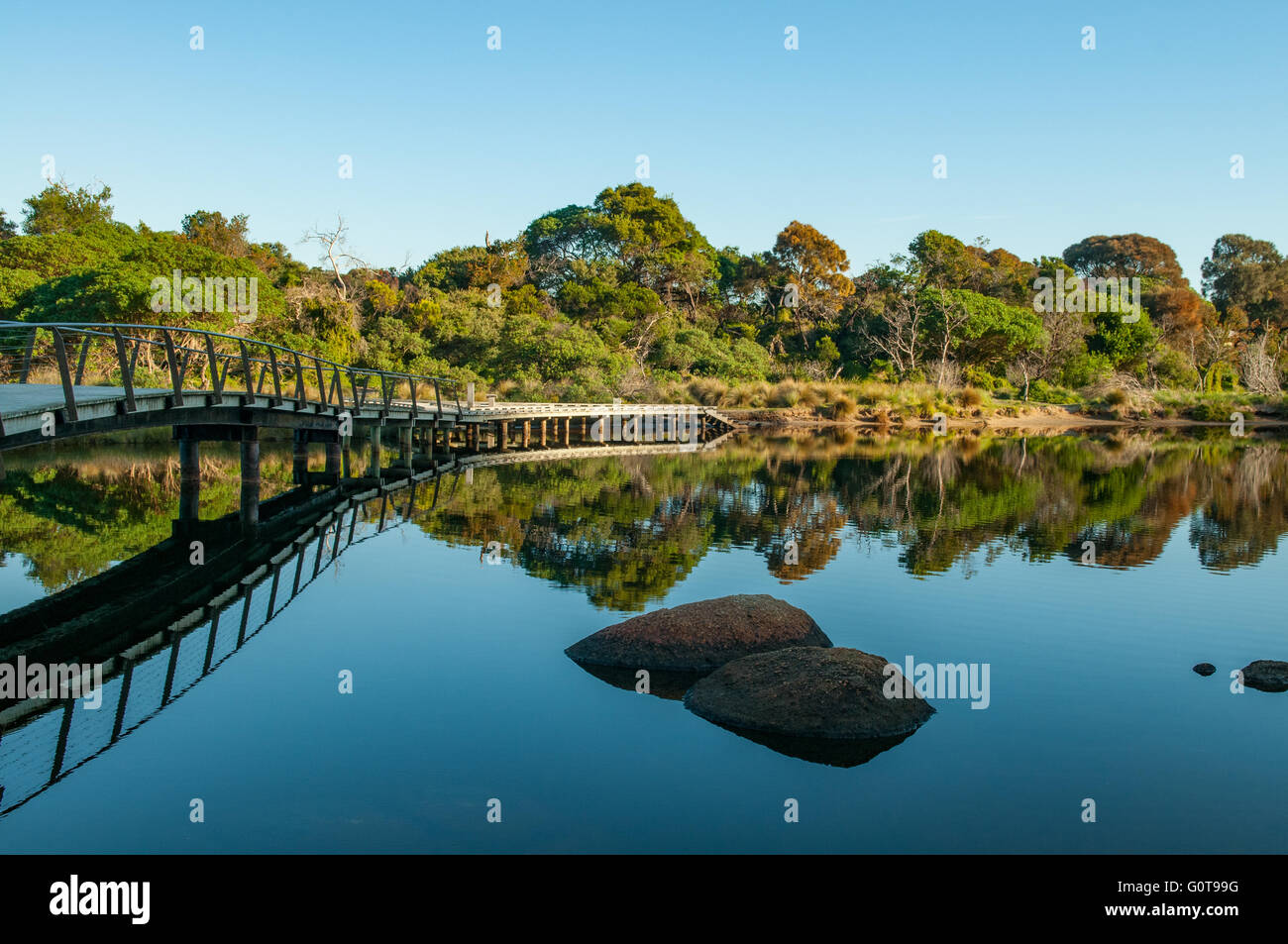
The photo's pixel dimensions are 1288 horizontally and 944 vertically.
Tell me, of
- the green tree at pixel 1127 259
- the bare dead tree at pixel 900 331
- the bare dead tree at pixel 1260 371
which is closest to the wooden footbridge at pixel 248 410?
the bare dead tree at pixel 900 331

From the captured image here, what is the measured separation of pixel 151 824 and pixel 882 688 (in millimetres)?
6155

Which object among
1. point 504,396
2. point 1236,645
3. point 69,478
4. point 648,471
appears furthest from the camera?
point 504,396

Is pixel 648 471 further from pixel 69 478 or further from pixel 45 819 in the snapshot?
pixel 45 819

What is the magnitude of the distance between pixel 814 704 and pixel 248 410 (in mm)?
13612

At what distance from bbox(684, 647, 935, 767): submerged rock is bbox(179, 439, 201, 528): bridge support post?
12377 mm

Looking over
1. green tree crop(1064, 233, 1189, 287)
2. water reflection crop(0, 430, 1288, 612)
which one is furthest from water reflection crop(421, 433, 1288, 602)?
green tree crop(1064, 233, 1189, 287)

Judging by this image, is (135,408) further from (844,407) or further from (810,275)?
(810,275)

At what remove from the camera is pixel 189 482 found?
1880 centimetres

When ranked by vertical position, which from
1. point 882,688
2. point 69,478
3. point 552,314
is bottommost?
point 882,688

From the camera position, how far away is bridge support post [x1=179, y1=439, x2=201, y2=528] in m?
18.3

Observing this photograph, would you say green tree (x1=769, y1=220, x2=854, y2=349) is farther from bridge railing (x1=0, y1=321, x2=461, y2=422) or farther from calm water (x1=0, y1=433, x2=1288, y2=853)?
calm water (x1=0, y1=433, x2=1288, y2=853)

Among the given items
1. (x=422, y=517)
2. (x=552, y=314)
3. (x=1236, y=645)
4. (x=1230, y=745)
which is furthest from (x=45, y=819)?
(x=552, y=314)

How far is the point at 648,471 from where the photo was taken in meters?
29.8
